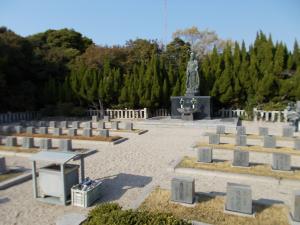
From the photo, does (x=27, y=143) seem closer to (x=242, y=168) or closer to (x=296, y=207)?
(x=242, y=168)

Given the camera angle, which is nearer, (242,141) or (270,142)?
(270,142)

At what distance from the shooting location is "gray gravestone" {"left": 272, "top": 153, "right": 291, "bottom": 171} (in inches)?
384

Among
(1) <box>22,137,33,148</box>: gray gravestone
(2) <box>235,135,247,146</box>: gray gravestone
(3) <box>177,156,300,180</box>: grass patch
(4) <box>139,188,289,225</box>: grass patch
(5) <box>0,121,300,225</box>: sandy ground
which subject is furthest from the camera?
(2) <box>235,135,247,146</box>: gray gravestone

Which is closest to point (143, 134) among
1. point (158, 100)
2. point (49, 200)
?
point (158, 100)

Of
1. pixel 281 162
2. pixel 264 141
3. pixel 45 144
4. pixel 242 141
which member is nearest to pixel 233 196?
pixel 281 162

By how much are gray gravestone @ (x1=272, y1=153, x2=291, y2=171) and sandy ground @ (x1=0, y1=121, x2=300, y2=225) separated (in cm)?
121

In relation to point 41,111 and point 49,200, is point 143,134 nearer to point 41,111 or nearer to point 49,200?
point 49,200

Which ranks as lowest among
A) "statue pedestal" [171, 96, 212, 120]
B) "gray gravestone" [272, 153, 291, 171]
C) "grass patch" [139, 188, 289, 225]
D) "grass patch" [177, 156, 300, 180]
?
"grass patch" [139, 188, 289, 225]

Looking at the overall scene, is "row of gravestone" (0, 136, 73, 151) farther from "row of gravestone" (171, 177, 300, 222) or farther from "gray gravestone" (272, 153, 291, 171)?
"gray gravestone" (272, 153, 291, 171)

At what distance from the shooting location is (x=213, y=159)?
11.7m

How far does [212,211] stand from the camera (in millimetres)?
6840

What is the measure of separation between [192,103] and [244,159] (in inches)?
553

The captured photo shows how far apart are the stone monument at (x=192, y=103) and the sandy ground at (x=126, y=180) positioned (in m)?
8.04

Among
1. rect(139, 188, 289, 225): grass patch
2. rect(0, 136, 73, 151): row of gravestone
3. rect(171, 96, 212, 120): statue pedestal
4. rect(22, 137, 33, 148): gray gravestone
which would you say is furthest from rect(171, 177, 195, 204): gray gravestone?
rect(171, 96, 212, 120): statue pedestal
